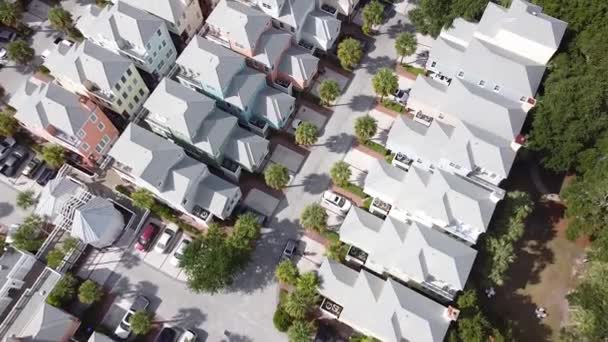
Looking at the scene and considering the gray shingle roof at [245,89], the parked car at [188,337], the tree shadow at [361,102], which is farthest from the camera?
the tree shadow at [361,102]

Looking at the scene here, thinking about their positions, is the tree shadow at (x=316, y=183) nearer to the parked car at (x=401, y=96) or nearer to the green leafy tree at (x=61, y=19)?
the parked car at (x=401, y=96)

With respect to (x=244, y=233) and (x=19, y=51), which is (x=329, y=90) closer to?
(x=244, y=233)

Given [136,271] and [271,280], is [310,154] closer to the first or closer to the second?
[271,280]

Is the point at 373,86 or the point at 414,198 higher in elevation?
the point at 373,86

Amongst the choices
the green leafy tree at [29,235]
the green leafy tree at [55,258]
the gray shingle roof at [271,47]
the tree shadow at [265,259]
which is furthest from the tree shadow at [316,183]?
the green leafy tree at [29,235]

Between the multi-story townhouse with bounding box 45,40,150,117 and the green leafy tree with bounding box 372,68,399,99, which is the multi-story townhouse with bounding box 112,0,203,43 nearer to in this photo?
the multi-story townhouse with bounding box 45,40,150,117

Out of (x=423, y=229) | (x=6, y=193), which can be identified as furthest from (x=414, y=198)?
(x=6, y=193)
